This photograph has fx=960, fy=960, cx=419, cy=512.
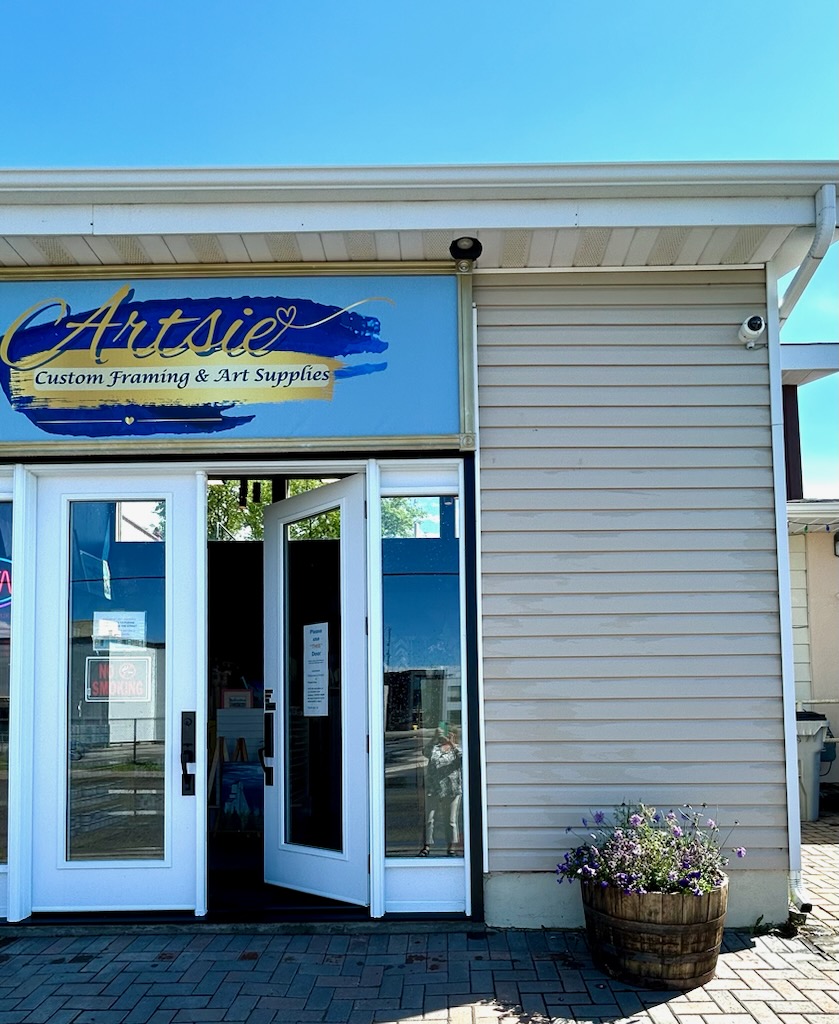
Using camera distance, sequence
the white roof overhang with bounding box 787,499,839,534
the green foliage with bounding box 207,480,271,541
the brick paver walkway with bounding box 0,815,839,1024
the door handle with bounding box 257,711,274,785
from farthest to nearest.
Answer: the green foliage with bounding box 207,480,271,541, the white roof overhang with bounding box 787,499,839,534, the door handle with bounding box 257,711,274,785, the brick paver walkway with bounding box 0,815,839,1024

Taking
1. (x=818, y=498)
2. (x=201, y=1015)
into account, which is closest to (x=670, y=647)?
(x=201, y=1015)

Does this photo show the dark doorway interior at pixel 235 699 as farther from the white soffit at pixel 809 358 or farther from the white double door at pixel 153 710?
the white soffit at pixel 809 358

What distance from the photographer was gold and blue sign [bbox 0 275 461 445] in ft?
16.5

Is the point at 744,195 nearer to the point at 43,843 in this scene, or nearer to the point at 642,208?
the point at 642,208

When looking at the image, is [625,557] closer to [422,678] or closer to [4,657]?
[422,678]

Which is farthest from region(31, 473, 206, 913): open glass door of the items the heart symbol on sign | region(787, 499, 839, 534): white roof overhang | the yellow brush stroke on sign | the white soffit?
region(787, 499, 839, 534): white roof overhang

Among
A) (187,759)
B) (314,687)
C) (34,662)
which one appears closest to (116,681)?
(34,662)

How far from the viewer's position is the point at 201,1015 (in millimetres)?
3840

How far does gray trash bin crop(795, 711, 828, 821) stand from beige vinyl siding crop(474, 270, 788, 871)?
3.19m

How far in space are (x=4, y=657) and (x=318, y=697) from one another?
1.67 meters

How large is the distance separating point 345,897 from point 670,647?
83.7 inches

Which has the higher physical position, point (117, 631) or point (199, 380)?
point (199, 380)

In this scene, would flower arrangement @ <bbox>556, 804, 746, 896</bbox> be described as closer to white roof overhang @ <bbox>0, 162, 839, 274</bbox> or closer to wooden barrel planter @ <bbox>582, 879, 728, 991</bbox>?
wooden barrel planter @ <bbox>582, 879, 728, 991</bbox>

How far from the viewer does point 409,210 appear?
4.68 metres
